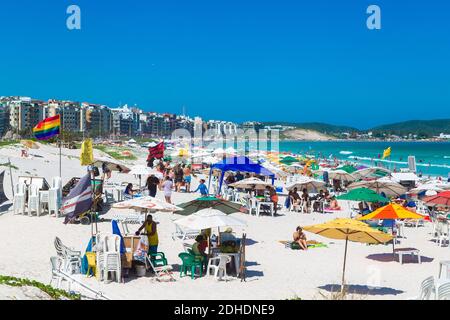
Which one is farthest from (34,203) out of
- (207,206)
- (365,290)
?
(365,290)

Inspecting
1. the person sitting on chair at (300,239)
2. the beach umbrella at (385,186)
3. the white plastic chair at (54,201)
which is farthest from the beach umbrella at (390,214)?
the white plastic chair at (54,201)

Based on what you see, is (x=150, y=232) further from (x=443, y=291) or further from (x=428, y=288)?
(x=443, y=291)

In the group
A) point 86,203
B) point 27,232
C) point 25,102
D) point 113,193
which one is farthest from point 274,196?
point 25,102

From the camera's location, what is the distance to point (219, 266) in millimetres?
9180

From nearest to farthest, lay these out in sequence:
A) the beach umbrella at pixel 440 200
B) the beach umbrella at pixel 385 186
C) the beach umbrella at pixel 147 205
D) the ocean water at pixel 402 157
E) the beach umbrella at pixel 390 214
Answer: the beach umbrella at pixel 147 205 → the beach umbrella at pixel 390 214 → the beach umbrella at pixel 440 200 → the beach umbrella at pixel 385 186 → the ocean water at pixel 402 157

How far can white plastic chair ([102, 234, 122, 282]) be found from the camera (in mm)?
8659

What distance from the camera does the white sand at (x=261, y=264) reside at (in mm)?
8406

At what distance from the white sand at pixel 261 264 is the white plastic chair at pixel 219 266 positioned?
18 cm

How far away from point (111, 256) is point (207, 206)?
8.61 ft

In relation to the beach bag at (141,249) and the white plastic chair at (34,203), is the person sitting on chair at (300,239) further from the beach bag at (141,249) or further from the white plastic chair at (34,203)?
the white plastic chair at (34,203)

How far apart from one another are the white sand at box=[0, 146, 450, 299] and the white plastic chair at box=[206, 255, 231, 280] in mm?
177

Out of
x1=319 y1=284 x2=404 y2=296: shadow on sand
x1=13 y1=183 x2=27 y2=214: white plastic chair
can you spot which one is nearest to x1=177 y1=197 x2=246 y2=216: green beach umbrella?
x1=319 y1=284 x2=404 y2=296: shadow on sand

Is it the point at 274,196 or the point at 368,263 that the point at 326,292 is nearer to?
the point at 368,263

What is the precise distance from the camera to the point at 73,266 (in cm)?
911
